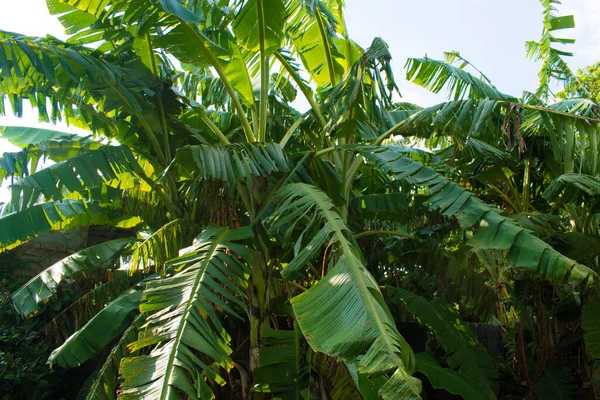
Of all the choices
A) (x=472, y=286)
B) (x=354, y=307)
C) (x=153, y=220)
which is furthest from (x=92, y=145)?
(x=472, y=286)

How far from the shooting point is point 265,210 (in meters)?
3.78

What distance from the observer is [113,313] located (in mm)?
3908

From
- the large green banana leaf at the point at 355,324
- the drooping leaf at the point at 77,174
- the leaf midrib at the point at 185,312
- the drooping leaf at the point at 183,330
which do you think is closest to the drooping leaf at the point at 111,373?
the drooping leaf at the point at 183,330

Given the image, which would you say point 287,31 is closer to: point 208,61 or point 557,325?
→ point 208,61

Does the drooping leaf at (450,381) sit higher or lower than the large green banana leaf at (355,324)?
lower

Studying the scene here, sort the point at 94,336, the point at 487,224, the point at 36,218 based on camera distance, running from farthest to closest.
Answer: the point at 36,218, the point at 94,336, the point at 487,224

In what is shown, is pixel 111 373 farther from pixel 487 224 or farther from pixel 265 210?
pixel 487 224

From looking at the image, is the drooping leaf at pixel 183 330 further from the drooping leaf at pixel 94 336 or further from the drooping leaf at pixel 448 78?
the drooping leaf at pixel 448 78

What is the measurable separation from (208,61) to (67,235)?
4011 mm

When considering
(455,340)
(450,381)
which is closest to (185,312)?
(450,381)

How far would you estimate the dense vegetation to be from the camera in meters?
3.11

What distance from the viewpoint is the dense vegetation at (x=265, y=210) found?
3.11 meters

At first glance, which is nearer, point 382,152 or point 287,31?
point 382,152

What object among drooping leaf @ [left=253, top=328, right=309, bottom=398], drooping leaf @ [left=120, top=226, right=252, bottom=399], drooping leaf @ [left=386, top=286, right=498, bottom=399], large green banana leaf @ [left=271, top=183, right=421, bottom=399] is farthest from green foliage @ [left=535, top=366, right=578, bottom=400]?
drooping leaf @ [left=120, top=226, right=252, bottom=399]
